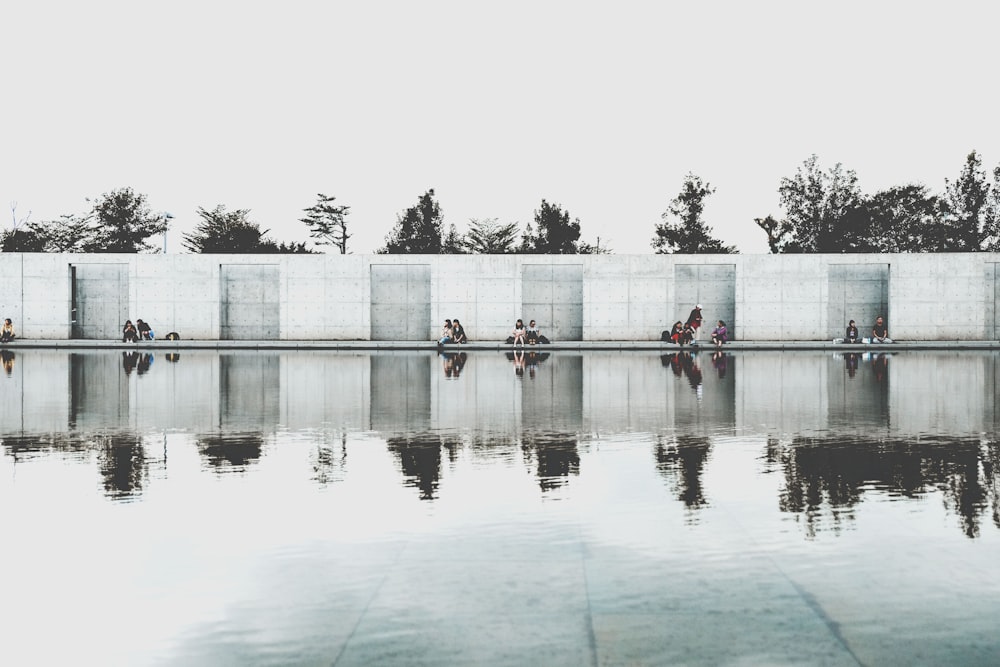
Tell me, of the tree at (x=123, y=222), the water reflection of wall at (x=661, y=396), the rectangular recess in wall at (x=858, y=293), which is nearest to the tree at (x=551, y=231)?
the tree at (x=123, y=222)

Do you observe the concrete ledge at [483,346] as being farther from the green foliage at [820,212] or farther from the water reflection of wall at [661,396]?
the green foliage at [820,212]

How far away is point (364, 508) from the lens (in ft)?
23.0

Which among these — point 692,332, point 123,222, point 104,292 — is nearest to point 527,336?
point 692,332

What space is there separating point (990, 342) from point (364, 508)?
37777 mm

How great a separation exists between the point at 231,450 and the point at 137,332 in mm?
32964

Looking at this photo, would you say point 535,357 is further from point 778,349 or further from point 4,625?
point 4,625

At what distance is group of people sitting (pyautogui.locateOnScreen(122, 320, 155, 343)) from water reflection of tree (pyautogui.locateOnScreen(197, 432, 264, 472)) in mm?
29734

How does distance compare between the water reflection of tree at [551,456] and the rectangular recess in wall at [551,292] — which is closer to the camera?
the water reflection of tree at [551,456]

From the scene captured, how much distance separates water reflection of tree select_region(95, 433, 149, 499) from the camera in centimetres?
782

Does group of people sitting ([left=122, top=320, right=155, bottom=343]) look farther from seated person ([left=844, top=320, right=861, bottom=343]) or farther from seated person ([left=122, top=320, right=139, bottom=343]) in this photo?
seated person ([left=844, top=320, right=861, bottom=343])

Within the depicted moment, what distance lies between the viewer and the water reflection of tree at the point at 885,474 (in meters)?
7.03

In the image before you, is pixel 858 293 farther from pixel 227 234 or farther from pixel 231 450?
pixel 227 234

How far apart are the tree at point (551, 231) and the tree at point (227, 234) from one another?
70.0ft

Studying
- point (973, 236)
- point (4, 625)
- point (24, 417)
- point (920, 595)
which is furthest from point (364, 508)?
point (973, 236)
